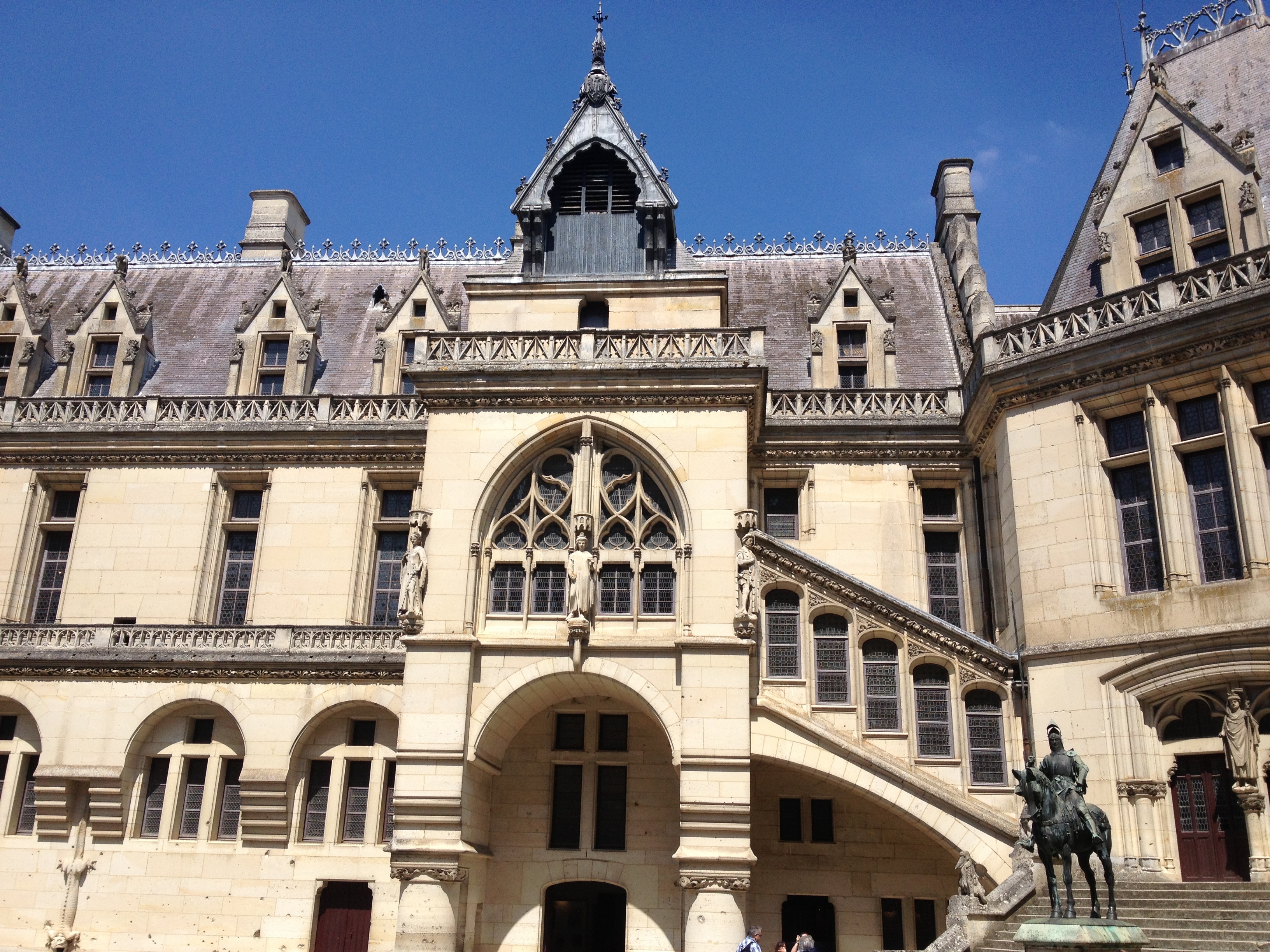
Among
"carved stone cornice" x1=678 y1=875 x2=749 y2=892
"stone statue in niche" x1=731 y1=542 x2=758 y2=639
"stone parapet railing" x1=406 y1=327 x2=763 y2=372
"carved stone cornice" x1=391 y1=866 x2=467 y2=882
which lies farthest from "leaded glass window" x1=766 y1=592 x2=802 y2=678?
"carved stone cornice" x1=391 y1=866 x2=467 y2=882

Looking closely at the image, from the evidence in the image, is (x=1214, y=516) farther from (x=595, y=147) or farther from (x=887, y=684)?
(x=595, y=147)

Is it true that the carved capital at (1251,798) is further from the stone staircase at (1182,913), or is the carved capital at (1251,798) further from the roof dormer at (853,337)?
the roof dormer at (853,337)

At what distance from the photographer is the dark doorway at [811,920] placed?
68.9 ft

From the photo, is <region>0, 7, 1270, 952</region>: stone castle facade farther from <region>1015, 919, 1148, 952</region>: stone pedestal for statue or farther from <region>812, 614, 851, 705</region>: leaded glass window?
<region>1015, 919, 1148, 952</region>: stone pedestal for statue

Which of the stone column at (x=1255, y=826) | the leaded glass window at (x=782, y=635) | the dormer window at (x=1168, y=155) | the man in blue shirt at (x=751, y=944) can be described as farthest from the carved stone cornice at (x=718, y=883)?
the dormer window at (x=1168, y=155)

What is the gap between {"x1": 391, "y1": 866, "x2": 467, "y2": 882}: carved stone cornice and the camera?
18.4 m

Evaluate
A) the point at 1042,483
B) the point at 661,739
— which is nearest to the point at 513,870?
the point at 661,739

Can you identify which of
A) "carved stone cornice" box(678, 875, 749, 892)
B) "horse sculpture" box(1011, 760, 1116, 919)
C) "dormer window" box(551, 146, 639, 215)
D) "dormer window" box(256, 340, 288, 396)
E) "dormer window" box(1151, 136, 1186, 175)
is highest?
"dormer window" box(551, 146, 639, 215)

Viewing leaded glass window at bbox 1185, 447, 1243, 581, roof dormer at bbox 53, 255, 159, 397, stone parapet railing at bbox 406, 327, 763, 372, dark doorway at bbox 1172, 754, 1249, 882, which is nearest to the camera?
dark doorway at bbox 1172, 754, 1249, 882

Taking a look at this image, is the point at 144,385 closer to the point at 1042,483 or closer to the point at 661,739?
the point at 661,739

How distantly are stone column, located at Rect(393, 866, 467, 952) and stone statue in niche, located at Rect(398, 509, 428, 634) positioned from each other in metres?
4.04

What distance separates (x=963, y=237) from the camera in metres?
28.5

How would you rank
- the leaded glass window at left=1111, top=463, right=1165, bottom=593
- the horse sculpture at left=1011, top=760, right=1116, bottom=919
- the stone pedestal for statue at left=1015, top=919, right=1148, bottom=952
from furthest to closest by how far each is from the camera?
the leaded glass window at left=1111, top=463, right=1165, bottom=593 → the horse sculpture at left=1011, top=760, right=1116, bottom=919 → the stone pedestal for statue at left=1015, top=919, right=1148, bottom=952

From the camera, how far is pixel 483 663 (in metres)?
19.6
